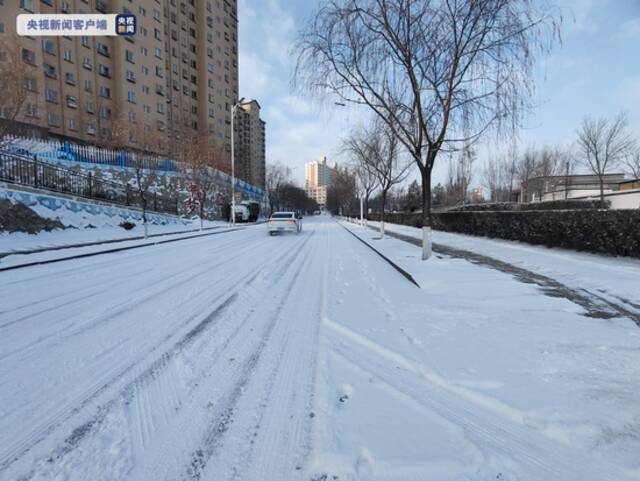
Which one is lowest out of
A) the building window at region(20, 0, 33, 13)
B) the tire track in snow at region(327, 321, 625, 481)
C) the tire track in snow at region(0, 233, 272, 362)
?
the tire track in snow at region(327, 321, 625, 481)

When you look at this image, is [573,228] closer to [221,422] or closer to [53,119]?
[221,422]

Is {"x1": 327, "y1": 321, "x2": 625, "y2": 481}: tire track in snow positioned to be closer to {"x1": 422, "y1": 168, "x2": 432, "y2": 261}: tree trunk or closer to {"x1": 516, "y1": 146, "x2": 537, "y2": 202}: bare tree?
{"x1": 422, "y1": 168, "x2": 432, "y2": 261}: tree trunk

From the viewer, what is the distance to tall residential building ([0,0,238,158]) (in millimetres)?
34938

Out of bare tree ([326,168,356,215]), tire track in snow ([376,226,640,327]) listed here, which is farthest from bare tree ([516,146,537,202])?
tire track in snow ([376,226,640,327])

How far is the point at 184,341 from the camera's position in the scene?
3.85 m

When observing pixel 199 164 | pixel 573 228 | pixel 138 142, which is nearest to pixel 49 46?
pixel 138 142

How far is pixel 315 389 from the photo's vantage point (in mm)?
2803

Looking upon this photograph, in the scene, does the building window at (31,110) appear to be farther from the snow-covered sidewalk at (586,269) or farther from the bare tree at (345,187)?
the snow-covered sidewalk at (586,269)

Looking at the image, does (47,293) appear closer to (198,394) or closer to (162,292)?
(162,292)

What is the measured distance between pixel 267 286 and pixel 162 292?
2012 mm

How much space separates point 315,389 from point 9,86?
20.8 meters

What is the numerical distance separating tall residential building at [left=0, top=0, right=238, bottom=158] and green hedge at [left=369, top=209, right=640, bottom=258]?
25.6 metres

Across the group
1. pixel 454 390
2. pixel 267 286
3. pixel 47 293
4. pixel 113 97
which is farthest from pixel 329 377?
pixel 113 97

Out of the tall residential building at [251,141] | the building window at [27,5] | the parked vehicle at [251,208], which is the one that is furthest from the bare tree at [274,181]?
the building window at [27,5]
